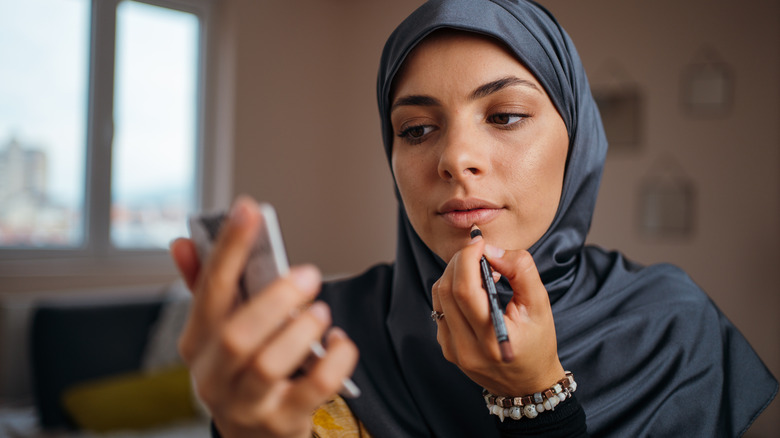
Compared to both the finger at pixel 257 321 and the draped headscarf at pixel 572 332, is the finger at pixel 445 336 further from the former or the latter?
the finger at pixel 257 321

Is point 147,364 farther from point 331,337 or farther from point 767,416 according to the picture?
point 767,416

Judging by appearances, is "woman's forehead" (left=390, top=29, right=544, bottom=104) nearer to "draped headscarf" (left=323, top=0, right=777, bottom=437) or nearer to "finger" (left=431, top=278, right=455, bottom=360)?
"draped headscarf" (left=323, top=0, right=777, bottom=437)


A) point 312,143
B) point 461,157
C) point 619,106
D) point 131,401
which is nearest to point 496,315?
point 461,157

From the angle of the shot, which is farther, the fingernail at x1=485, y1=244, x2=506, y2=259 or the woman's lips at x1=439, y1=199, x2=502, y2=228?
the woman's lips at x1=439, y1=199, x2=502, y2=228

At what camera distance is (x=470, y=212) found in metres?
0.78

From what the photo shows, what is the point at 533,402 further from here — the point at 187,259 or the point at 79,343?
the point at 79,343

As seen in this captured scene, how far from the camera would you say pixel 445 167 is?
2.51 feet

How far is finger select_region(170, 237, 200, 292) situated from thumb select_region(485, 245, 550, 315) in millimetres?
345

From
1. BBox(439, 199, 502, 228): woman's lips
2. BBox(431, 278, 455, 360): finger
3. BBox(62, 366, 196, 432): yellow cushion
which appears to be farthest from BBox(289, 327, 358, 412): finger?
BBox(62, 366, 196, 432): yellow cushion

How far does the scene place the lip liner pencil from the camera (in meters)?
0.55

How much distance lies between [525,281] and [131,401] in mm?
2317

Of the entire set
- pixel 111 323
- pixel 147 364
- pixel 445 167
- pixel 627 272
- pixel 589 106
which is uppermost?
pixel 589 106

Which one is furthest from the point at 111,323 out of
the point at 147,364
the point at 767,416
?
the point at 767,416

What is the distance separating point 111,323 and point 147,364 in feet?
0.94
